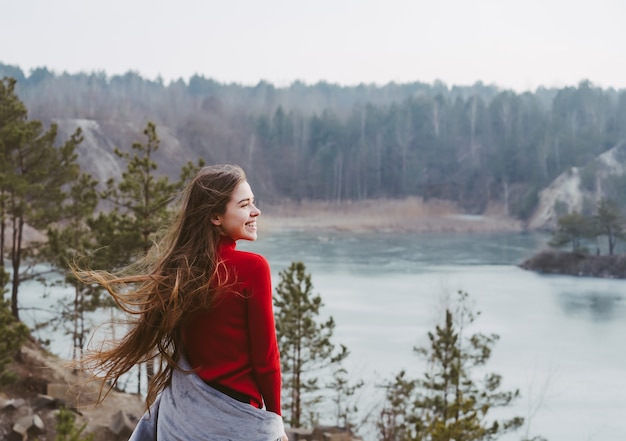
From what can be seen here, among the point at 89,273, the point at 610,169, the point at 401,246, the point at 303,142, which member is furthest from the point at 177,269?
the point at 303,142

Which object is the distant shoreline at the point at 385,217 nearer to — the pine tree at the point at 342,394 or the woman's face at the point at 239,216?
the pine tree at the point at 342,394

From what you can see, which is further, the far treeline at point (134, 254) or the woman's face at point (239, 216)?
the far treeline at point (134, 254)

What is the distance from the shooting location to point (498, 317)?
23.3 m

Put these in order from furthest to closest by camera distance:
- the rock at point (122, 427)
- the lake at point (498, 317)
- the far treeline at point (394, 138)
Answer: the far treeline at point (394, 138)
the lake at point (498, 317)
the rock at point (122, 427)

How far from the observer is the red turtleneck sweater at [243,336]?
4.94 ft

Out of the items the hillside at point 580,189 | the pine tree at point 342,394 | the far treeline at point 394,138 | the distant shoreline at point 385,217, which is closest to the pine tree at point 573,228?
the hillside at point 580,189

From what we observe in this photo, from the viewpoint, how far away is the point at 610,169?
4612 cm

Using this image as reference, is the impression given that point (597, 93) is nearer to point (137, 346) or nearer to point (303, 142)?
point (303, 142)

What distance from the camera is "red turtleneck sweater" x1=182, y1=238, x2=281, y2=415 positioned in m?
1.51

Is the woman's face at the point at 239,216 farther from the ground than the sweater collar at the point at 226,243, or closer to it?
farther from the ground

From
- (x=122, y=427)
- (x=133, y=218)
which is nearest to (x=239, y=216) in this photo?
(x=122, y=427)

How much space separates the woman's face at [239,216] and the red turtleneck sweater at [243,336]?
0.05 m

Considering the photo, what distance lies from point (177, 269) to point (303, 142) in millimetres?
56888

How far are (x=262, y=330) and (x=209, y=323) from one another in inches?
5.0
